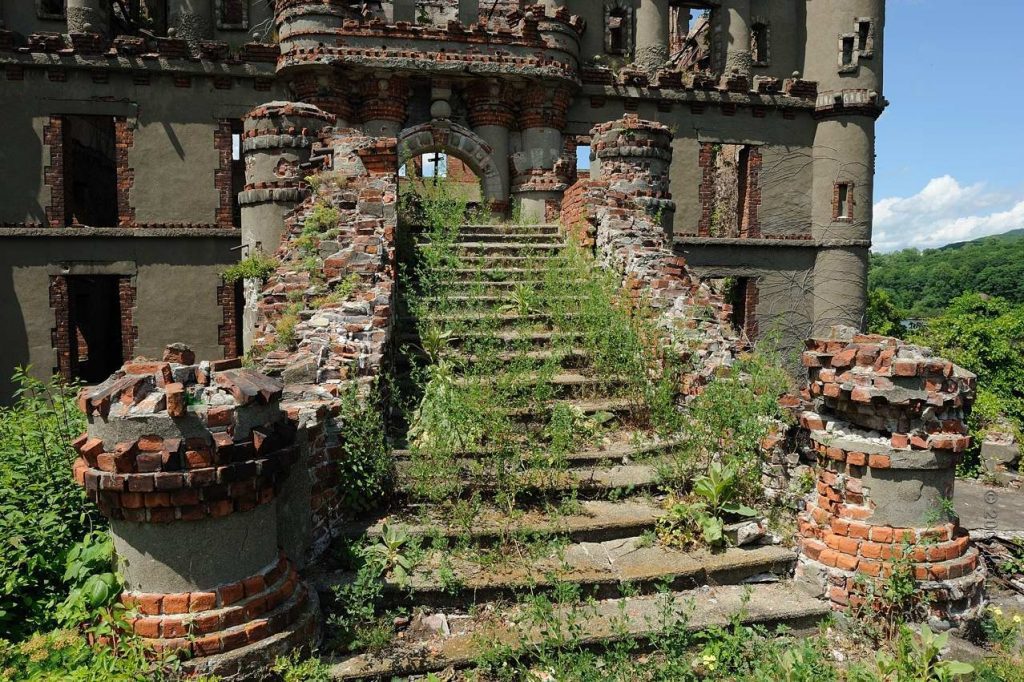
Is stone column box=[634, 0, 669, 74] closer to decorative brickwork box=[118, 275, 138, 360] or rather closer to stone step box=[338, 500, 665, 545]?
decorative brickwork box=[118, 275, 138, 360]

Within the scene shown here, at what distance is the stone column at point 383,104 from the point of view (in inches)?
559

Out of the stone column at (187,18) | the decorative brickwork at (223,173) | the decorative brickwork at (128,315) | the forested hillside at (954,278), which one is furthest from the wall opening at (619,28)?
the forested hillside at (954,278)

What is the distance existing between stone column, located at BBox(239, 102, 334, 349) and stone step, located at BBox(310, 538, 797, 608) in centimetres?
613

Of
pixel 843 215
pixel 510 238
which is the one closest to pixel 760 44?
pixel 843 215

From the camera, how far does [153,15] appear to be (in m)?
17.1

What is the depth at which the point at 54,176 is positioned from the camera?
13.6 meters

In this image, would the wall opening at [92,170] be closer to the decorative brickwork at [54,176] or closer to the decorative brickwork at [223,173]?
the decorative brickwork at [54,176]

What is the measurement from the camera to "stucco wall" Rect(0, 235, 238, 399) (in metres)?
13.5

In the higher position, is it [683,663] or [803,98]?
[803,98]

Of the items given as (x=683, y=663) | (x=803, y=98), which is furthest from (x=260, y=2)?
(x=683, y=663)

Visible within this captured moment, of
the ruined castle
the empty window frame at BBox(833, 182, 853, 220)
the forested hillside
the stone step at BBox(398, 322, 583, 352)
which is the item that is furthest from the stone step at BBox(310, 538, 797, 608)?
the forested hillside

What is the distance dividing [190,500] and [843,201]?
17.9 meters

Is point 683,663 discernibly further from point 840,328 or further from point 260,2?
point 260,2

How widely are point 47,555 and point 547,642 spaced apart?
2.83 m
